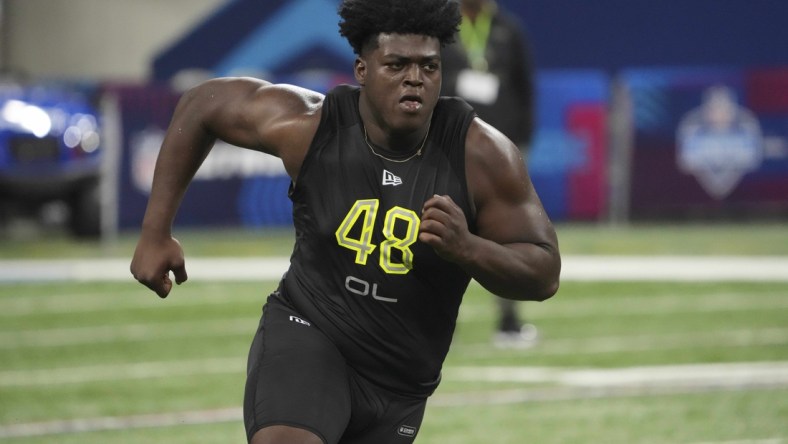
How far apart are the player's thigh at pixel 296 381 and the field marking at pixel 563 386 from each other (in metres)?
3.32

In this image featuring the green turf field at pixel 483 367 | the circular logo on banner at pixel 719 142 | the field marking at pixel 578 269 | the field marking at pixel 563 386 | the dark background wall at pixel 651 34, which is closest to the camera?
the green turf field at pixel 483 367

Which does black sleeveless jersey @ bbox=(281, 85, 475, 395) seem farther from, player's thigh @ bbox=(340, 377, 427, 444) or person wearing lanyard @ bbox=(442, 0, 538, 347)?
person wearing lanyard @ bbox=(442, 0, 538, 347)

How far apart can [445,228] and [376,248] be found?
567 mm

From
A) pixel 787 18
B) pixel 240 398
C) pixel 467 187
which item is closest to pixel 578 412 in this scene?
pixel 240 398

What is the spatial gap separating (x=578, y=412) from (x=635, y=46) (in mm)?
18077

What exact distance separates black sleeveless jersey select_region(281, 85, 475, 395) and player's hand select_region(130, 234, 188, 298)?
43cm

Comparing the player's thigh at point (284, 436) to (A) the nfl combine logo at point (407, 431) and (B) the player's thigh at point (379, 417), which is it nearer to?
(B) the player's thigh at point (379, 417)

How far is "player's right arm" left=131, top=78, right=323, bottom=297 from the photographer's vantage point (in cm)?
521

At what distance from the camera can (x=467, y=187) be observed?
5.01 meters

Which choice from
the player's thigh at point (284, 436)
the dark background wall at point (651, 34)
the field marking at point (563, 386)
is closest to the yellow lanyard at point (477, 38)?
the field marking at point (563, 386)

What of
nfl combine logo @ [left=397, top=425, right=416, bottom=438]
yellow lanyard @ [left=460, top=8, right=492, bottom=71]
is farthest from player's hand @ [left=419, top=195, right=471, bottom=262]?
yellow lanyard @ [left=460, top=8, right=492, bottom=71]

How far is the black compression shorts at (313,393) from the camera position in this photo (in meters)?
4.92

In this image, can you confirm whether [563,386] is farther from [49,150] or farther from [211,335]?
[49,150]

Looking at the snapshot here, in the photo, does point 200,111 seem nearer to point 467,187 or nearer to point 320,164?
point 320,164
